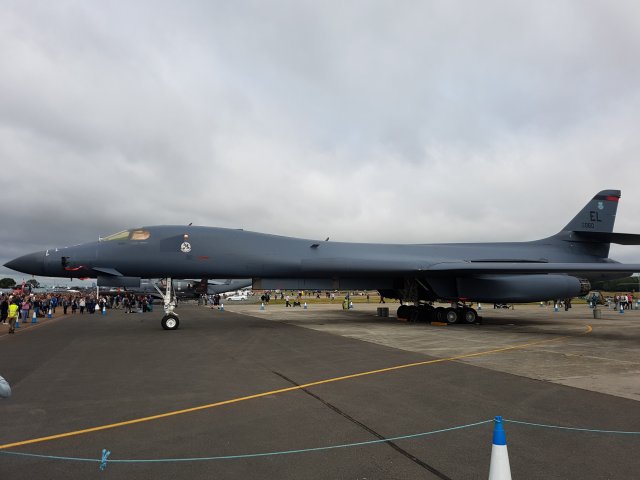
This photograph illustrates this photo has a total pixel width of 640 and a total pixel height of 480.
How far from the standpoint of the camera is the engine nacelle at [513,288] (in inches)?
698

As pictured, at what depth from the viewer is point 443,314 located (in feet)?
61.6

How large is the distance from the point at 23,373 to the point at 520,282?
17.1 m

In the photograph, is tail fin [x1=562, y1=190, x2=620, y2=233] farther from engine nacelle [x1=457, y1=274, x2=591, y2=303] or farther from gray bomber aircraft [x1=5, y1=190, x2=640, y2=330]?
engine nacelle [x1=457, y1=274, x2=591, y2=303]

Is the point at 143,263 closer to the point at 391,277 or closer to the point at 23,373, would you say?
the point at 23,373

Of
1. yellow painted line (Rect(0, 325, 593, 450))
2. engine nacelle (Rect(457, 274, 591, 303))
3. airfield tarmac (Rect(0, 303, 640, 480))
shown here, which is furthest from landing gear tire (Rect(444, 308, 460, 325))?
yellow painted line (Rect(0, 325, 593, 450))

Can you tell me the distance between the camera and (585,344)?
38.9 feet

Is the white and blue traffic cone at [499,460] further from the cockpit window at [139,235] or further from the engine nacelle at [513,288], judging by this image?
the engine nacelle at [513,288]

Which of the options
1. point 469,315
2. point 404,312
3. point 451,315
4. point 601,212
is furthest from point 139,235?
point 601,212

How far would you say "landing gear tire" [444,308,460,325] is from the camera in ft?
61.4

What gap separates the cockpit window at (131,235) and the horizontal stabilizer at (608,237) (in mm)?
19464

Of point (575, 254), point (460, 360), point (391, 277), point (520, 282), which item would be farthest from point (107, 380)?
point (575, 254)

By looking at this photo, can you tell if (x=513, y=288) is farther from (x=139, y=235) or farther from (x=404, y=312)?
(x=139, y=235)

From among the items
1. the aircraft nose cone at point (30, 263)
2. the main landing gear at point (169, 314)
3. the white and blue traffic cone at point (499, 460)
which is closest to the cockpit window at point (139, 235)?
the main landing gear at point (169, 314)

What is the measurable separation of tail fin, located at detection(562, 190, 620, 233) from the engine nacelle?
4.82 meters
